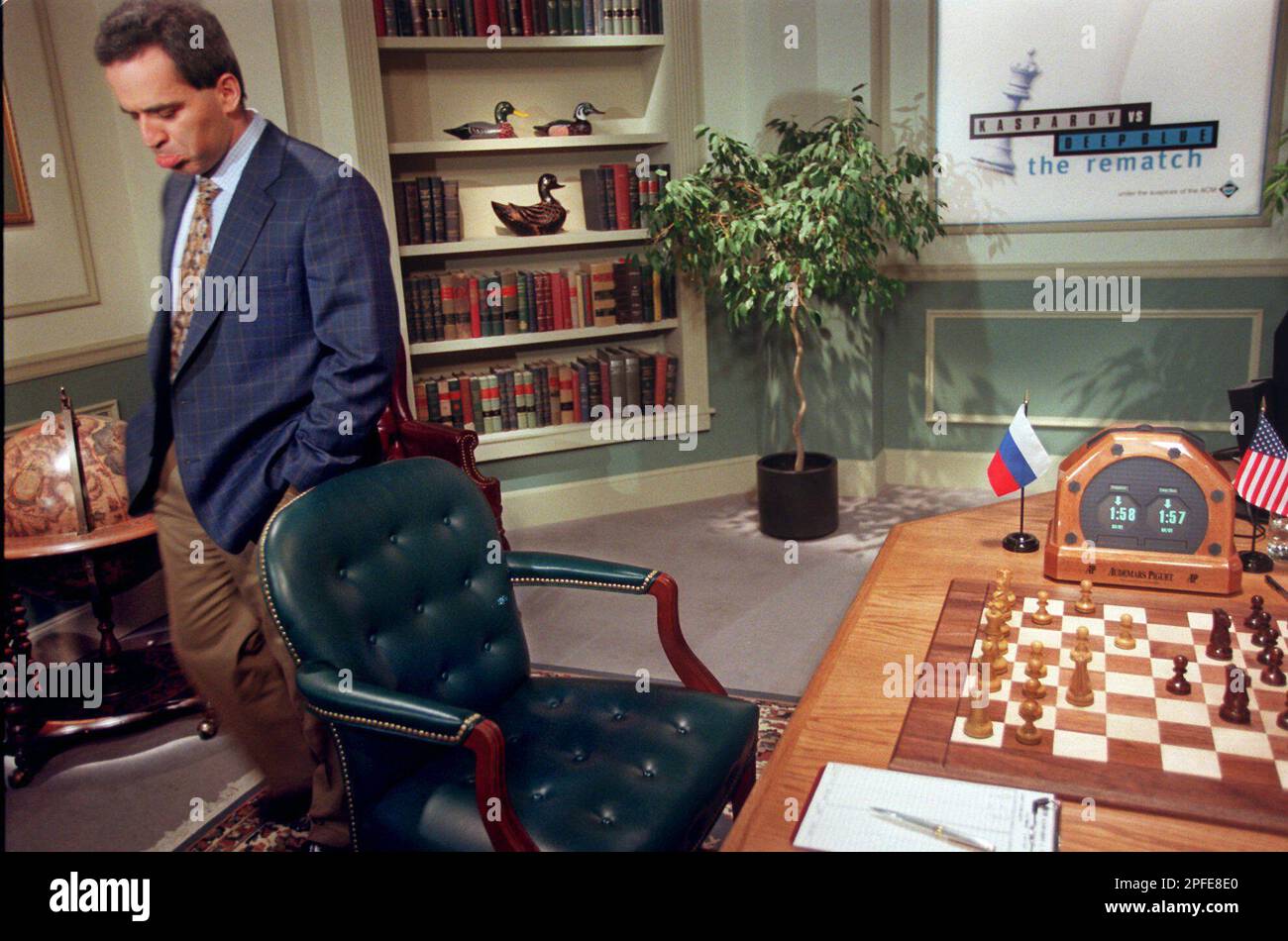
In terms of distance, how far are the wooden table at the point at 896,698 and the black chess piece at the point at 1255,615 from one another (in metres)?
0.09

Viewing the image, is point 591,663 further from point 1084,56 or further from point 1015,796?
point 1084,56

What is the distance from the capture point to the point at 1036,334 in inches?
169

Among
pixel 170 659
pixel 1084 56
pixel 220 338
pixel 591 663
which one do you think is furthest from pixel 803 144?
pixel 170 659

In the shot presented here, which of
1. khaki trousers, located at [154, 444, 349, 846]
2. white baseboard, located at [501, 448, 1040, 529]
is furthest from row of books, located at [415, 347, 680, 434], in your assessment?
khaki trousers, located at [154, 444, 349, 846]

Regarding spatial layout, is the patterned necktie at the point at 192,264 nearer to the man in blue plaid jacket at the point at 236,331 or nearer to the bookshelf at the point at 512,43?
the man in blue plaid jacket at the point at 236,331

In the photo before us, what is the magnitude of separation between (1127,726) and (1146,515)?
0.47 meters

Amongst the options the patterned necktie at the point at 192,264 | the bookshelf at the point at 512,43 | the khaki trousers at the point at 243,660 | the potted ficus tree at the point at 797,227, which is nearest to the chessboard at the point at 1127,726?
the khaki trousers at the point at 243,660

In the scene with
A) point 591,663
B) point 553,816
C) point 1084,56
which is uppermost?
point 1084,56

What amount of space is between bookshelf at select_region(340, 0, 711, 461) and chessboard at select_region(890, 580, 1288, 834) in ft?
9.61

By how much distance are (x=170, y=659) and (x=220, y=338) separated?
4.81ft

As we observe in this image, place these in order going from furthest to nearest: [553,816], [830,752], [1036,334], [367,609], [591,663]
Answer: [1036,334] < [591,663] < [367,609] < [553,816] < [830,752]

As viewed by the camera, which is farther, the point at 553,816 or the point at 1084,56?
the point at 1084,56

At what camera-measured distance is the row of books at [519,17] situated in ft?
12.7

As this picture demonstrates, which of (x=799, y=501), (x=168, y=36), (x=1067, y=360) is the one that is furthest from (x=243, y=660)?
(x=1067, y=360)
